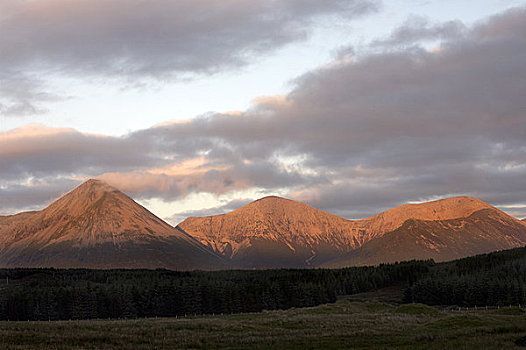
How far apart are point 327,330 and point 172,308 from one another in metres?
101

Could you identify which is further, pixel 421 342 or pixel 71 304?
pixel 71 304

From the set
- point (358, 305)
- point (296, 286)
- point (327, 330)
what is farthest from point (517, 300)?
point (327, 330)

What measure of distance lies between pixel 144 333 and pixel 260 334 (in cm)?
1500

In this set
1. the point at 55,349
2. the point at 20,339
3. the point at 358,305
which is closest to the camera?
the point at 55,349

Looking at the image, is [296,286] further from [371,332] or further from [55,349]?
[55,349]

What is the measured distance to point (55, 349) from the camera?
57.0m

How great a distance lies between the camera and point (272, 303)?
185m

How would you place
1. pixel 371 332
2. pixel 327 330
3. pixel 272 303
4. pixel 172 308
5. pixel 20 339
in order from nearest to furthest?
pixel 20 339, pixel 371 332, pixel 327 330, pixel 172 308, pixel 272 303

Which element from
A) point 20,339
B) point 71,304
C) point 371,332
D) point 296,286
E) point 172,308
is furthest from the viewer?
point 296,286

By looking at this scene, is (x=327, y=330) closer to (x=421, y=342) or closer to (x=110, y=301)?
(x=421, y=342)

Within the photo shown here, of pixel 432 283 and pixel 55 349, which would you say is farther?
pixel 432 283

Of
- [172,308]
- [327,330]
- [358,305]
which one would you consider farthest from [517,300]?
[327,330]

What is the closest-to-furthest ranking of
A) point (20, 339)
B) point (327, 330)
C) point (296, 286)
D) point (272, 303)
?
point (20, 339), point (327, 330), point (272, 303), point (296, 286)

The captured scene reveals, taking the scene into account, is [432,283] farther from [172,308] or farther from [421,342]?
[421,342]
